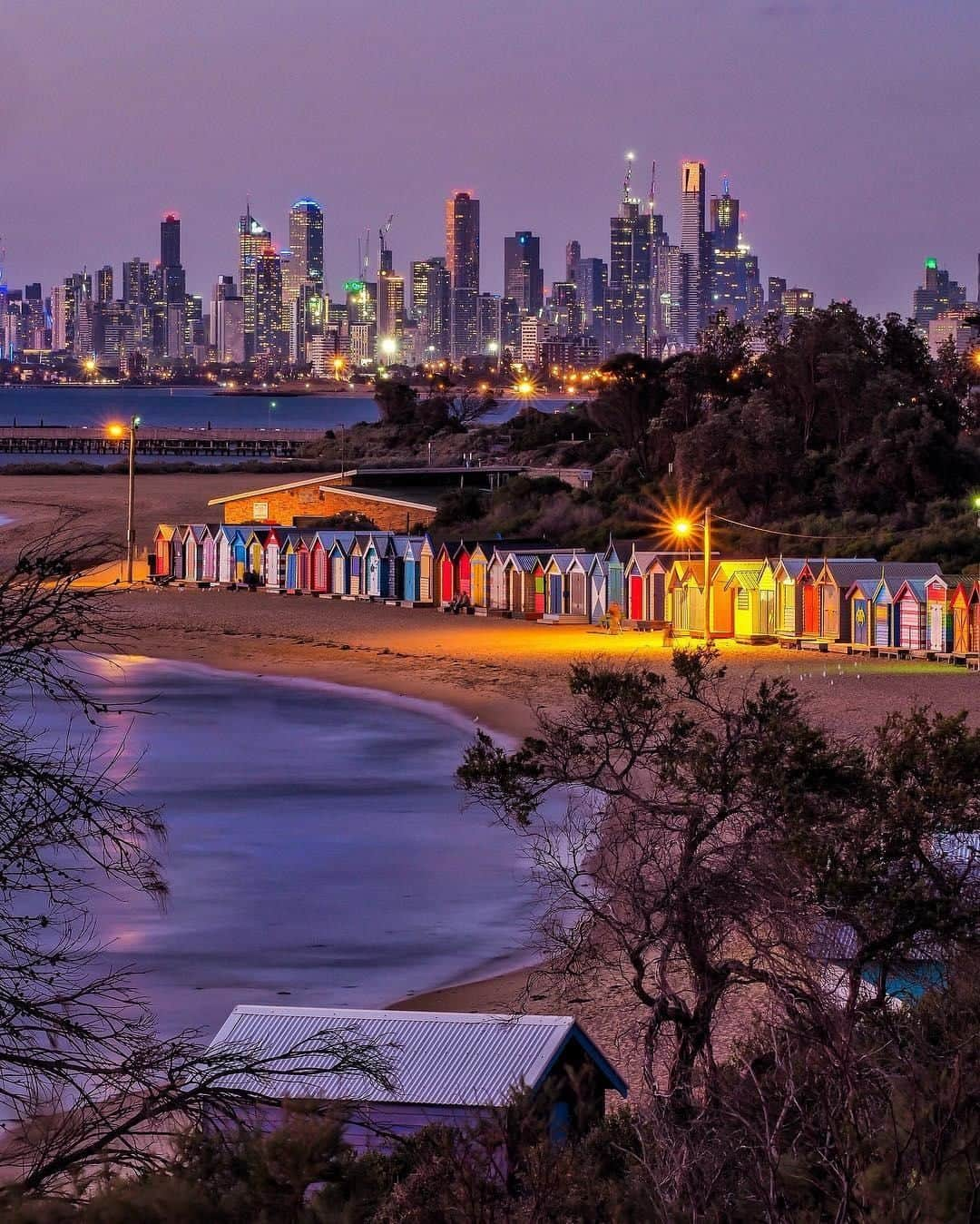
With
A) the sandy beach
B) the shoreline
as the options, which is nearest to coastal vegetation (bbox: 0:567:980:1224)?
the shoreline

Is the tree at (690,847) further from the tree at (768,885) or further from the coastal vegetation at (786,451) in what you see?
the coastal vegetation at (786,451)

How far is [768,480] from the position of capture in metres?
46.1

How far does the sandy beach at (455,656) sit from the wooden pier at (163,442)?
59446 mm

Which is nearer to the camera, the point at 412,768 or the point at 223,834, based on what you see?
the point at 223,834

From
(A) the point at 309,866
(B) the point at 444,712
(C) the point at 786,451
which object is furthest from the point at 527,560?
(A) the point at 309,866

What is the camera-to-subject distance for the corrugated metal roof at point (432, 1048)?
8.30 meters

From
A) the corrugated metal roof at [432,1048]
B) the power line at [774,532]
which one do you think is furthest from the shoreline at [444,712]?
the power line at [774,532]

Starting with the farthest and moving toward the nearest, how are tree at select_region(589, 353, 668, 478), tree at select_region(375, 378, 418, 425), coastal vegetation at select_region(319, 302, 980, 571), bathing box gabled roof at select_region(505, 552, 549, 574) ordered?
tree at select_region(375, 378, 418, 425) → tree at select_region(589, 353, 668, 478) → coastal vegetation at select_region(319, 302, 980, 571) → bathing box gabled roof at select_region(505, 552, 549, 574)

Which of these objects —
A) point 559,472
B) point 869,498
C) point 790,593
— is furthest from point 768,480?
point 790,593

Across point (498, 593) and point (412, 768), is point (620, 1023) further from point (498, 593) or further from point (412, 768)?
point (498, 593)

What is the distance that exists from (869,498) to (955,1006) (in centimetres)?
3776

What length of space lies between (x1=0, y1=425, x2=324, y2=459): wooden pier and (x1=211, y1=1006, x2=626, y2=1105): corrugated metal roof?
9230 cm

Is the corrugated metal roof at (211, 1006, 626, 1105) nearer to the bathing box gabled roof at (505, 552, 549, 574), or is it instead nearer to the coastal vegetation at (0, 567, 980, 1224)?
the coastal vegetation at (0, 567, 980, 1224)

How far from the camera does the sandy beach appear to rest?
25.2 m
